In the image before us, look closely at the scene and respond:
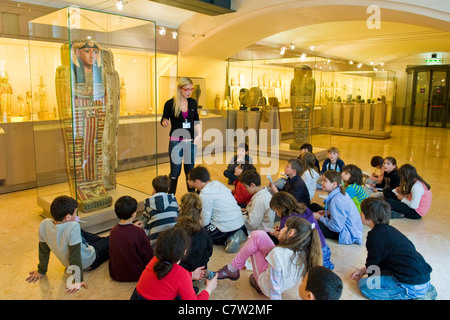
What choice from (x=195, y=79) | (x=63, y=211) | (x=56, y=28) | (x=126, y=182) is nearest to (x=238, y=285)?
(x=63, y=211)

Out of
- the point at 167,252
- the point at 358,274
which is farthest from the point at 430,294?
the point at 167,252

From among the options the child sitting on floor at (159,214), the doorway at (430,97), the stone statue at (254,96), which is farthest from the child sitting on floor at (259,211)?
the doorway at (430,97)

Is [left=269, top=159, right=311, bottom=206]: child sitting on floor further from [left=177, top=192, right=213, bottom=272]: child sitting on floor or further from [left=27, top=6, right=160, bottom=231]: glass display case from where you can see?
[left=27, top=6, right=160, bottom=231]: glass display case

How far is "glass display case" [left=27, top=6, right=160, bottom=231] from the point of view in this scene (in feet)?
12.5

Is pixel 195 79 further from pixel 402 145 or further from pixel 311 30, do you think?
pixel 402 145

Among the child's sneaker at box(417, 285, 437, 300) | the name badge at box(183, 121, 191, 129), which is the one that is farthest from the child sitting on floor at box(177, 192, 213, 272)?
the name badge at box(183, 121, 191, 129)

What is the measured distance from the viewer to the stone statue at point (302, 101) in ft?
26.6

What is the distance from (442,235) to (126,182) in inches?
150

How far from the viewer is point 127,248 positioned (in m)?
2.93

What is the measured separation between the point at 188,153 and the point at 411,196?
110 inches

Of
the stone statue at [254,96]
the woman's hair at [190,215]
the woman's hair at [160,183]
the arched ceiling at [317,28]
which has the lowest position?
the woman's hair at [190,215]

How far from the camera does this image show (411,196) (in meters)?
4.48

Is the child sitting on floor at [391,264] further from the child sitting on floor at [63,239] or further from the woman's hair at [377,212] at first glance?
the child sitting on floor at [63,239]

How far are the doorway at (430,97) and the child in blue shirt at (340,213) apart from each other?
14.5 meters
